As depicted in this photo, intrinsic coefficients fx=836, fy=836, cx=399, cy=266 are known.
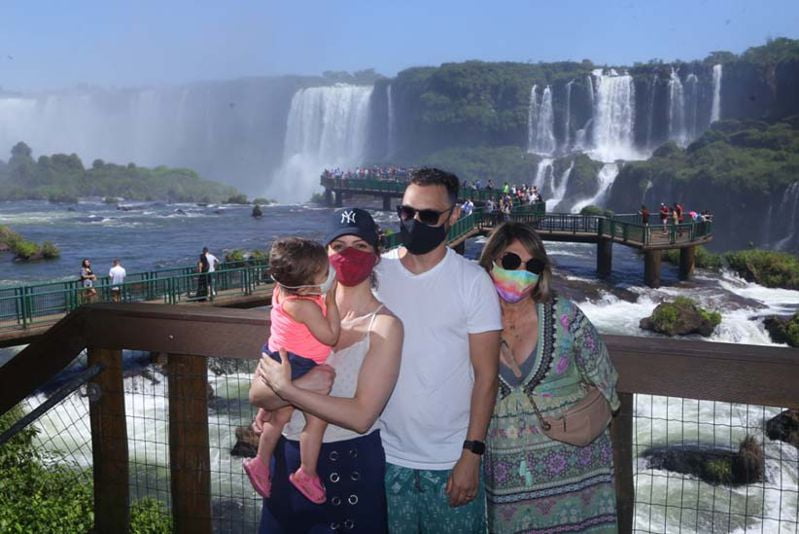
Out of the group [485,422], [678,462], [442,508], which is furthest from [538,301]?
[678,462]

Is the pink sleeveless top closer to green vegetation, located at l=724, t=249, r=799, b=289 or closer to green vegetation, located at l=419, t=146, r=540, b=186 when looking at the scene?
green vegetation, located at l=724, t=249, r=799, b=289

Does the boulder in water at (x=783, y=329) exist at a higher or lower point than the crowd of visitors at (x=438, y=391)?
lower

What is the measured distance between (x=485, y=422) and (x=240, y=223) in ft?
156

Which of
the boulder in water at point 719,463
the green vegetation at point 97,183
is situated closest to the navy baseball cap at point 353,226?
the boulder in water at point 719,463

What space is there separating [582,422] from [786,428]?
10422 mm

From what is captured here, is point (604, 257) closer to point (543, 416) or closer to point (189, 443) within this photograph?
point (189, 443)

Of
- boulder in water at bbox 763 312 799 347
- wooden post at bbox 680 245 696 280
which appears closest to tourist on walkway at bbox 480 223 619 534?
boulder in water at bbox 763 312 799 347

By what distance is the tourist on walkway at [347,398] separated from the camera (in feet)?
6.19

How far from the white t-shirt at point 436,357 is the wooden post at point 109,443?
0.97 meters

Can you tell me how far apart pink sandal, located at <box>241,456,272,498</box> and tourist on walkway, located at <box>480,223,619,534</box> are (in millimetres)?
552

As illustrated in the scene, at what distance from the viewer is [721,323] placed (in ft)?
63.3

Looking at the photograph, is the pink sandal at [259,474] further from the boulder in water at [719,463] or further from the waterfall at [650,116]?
the waterfall at [650,116]

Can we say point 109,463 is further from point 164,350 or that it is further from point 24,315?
point 24,315

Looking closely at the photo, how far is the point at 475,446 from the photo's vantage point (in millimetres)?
1952
